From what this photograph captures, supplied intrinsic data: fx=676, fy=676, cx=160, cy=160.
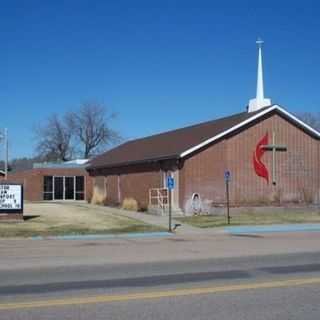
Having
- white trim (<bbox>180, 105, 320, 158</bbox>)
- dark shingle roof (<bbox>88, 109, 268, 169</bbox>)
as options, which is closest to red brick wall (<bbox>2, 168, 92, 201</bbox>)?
dark shingle roof (<bbox>88, 109, 268, 169</bbox>)

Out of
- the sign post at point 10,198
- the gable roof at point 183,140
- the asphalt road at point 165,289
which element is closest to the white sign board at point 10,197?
the sign post at point 10,198

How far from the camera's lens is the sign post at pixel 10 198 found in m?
30.0

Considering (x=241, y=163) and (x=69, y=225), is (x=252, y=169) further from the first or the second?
(x=69, y=225)

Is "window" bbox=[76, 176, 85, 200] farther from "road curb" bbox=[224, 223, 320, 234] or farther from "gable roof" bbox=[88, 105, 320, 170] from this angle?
"road curb" bbox=[224, 223, 320, 234]

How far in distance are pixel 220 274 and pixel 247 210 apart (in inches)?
958

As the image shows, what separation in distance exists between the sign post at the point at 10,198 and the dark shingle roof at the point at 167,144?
1013 cm

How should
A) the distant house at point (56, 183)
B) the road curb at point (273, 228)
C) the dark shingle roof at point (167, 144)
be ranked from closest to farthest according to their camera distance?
the road curb at point (273, 228) < the dark shingle roof at point (167, 144) < the distant house at point (56, 183)

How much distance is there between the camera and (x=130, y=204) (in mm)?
41906

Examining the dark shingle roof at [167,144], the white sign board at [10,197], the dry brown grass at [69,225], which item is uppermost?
the dark shingle roof at [167,144]

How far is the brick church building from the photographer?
38.0 m

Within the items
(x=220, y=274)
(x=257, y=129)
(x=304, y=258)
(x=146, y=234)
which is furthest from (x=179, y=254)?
(x=257, y=129)

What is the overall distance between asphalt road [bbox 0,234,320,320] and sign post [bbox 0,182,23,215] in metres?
14.6

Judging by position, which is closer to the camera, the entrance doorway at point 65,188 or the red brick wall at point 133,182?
the red brick wall at point 133,182

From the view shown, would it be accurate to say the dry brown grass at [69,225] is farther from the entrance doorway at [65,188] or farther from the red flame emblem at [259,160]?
the entrance doorway at [65,188]
